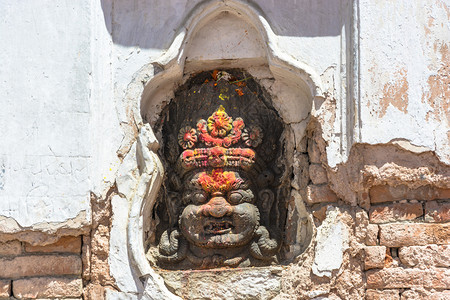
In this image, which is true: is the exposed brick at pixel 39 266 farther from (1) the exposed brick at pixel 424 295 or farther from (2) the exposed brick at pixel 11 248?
(1) the exposed brick at pixel 424 295

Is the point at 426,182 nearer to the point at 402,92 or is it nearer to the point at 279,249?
the point at 402,92

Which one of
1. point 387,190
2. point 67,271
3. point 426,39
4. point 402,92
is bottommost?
point 67,271

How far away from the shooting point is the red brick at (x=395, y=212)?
4145mm

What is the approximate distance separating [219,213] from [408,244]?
111 centimetres

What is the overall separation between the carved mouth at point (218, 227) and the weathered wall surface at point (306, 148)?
0.46m

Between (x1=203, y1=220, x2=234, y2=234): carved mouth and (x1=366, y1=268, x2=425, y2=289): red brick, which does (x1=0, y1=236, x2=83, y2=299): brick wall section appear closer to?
(x1=203, y1=220, x2=234, y2=234): carved mouth

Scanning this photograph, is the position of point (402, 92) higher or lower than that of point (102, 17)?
lower

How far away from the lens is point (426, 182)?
4.11m

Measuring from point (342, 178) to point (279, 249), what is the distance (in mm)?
653

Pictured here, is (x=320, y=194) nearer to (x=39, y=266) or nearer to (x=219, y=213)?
(x=219, y=213)

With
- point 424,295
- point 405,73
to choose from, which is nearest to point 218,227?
point 424,295

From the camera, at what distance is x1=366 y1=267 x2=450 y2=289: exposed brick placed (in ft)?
13.3

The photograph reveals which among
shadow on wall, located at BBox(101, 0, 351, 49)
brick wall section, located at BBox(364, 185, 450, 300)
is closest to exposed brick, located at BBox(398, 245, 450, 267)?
brick wall section, located at BBox(364, 185, 450, 300)

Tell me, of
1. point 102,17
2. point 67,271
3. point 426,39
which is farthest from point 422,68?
point 67,271
